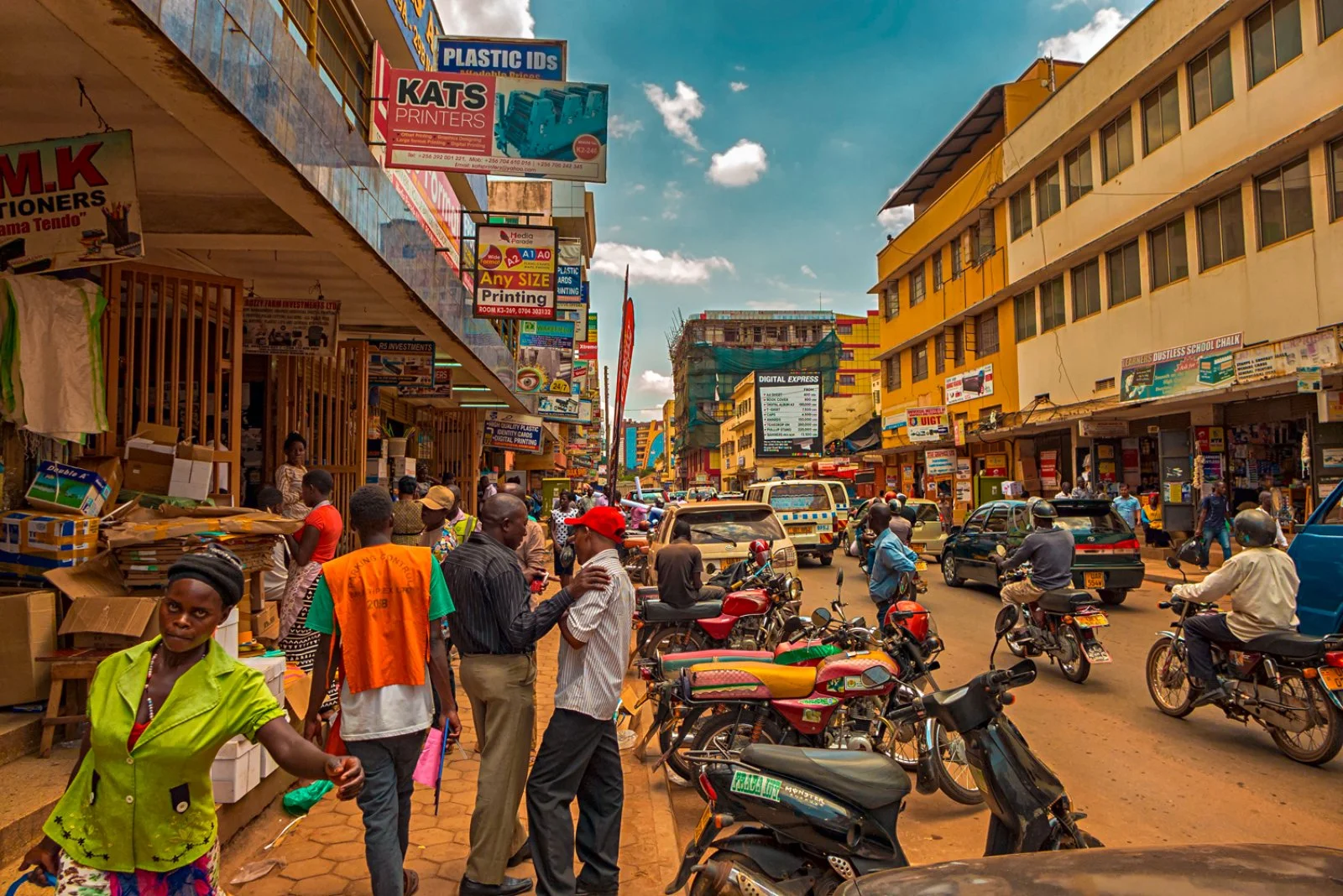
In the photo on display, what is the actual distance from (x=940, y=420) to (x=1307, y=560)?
23.4m

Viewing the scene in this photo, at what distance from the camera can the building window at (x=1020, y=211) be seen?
24.9m

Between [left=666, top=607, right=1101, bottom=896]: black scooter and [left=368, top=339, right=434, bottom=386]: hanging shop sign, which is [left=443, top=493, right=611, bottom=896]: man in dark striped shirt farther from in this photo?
[left=368, top=339, right=434, bottom=386]: hanging shop sign

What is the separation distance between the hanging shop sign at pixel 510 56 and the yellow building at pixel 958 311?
1958cm

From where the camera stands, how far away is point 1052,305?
23656 mm

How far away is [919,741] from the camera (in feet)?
15.7

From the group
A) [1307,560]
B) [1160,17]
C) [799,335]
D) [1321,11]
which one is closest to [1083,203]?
[1160,17]

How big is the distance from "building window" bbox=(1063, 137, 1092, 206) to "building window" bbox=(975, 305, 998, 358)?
5.23 m

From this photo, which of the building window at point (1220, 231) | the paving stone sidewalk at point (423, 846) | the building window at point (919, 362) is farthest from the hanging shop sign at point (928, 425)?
the paving stone sidewalk at point (423, 846)

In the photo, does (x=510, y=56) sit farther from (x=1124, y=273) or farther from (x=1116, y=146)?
(x=1116, y=146)

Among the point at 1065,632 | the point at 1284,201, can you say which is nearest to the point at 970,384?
the point at 1284,201

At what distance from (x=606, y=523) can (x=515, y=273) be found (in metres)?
7.39

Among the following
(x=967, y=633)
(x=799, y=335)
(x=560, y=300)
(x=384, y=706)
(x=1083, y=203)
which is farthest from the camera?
(x=799, y=335)

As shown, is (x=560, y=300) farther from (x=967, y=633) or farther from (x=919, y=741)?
(x=919, y=741)

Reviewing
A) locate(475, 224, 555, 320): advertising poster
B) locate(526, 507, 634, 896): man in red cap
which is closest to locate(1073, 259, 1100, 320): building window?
locate(475, 224, 555, 320): advertising poster
